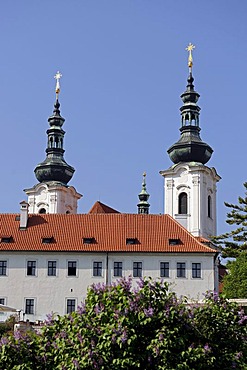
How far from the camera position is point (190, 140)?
62094 mm

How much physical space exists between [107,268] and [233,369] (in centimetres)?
2919

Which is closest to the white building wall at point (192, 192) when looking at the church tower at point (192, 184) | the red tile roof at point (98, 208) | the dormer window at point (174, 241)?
the church tower at point (192, 184)

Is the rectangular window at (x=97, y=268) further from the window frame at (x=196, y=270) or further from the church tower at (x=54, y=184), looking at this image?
the church tower at (x=54, y=184)

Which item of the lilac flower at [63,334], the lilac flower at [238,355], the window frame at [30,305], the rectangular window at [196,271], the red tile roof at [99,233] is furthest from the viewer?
the red tile roof at [99,233]

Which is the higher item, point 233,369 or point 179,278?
point 179,278

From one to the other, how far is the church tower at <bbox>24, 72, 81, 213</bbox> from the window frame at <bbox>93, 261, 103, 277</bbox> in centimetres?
2042

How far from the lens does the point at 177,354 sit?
15.2 meters

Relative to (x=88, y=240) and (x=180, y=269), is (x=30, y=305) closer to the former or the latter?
(x=88, y=240)

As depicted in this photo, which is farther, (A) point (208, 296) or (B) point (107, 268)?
(B) point (107, 268)

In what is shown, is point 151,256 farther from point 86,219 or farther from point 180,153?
point 180,153

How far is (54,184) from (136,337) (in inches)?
2005

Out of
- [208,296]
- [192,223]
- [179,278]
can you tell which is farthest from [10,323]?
[192,223]

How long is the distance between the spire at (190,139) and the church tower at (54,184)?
33.6ft

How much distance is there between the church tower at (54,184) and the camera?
6538 cm
